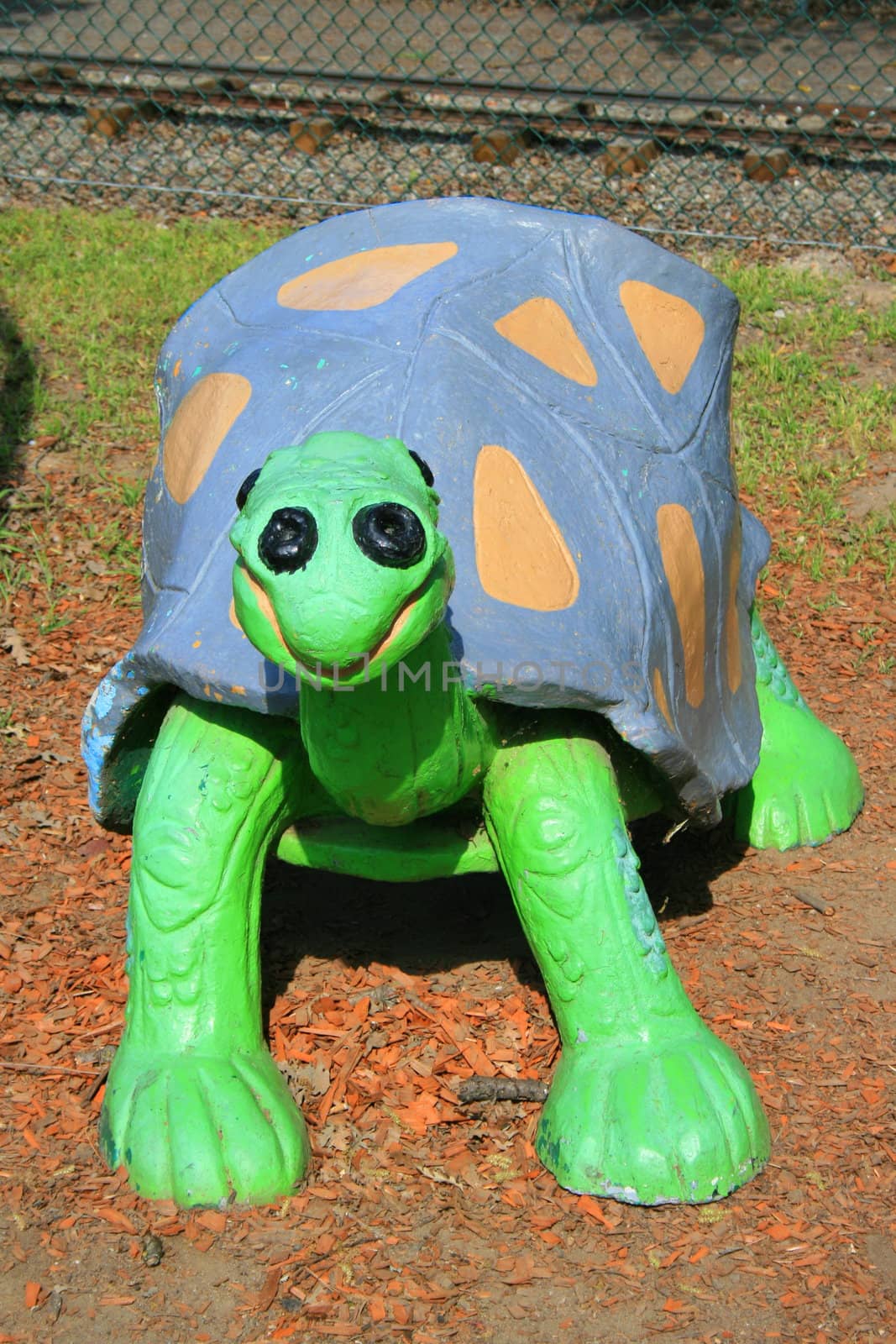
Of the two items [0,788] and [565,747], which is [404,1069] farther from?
[0,788]

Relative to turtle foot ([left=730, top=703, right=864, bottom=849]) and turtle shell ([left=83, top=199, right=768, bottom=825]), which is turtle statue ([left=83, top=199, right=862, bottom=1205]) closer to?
turtle shell ([left=83, top=199, right=768, bottom=825])

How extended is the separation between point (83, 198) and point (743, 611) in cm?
562

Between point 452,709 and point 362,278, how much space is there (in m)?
1.12

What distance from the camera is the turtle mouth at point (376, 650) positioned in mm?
2146

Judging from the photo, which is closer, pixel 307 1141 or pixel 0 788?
pixel 307 1141

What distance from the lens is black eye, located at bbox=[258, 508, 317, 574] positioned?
82.6 inches

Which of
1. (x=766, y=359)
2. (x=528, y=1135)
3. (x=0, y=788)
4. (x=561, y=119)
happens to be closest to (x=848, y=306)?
(x=766, y=359)

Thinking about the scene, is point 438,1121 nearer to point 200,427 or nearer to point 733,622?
point 733,622

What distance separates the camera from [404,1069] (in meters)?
3.10

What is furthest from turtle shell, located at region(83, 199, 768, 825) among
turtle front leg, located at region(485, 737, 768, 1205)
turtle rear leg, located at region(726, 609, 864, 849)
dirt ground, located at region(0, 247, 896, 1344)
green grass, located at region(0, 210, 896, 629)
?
green grass, located at region(0, 210, 896, 629)

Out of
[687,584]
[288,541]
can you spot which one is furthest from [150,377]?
[288,541]

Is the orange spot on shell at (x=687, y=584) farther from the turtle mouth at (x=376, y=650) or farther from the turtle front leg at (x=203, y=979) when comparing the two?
the turtle mouth at (x=376, y=650)

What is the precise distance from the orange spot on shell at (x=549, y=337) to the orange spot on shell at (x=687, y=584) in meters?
0.32

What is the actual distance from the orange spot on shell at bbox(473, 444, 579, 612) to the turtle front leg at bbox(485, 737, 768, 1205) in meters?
0.28
